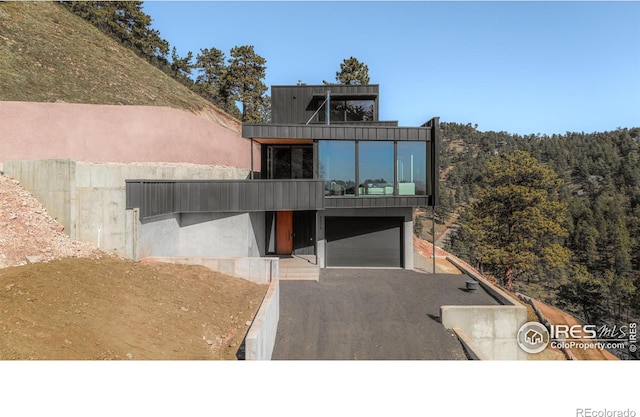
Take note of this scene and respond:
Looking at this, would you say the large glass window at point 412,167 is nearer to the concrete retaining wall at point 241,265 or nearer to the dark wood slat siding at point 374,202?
the dark wood slat siding at point 374,202

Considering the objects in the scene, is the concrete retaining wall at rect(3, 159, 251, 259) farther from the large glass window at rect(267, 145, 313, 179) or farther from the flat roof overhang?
the large glass window at rect(267, 145, 313, 179)

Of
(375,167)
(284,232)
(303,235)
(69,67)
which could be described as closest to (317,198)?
(375,167)

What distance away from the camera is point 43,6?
89.6 ft

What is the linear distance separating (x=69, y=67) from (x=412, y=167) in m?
25.1

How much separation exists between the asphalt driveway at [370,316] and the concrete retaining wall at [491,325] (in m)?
0.55

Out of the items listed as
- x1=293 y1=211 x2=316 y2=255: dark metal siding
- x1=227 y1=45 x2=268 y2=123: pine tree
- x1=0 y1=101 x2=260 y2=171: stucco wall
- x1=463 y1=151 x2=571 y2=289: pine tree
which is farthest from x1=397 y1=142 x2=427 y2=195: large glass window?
x1=227 y1=45 x2=268 y2=123: pine tree

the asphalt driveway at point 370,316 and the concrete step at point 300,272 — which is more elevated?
the concrete step at point 300,272

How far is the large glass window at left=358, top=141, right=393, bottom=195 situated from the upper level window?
18.5 ft

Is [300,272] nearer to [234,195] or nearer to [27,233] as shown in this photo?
[234,195]

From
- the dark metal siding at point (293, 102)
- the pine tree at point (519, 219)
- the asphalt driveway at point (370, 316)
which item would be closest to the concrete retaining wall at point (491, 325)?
the asphalt driveway at point (370, 316)

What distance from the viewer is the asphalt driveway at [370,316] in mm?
7957

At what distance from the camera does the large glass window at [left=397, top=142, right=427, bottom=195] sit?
44.6ft
